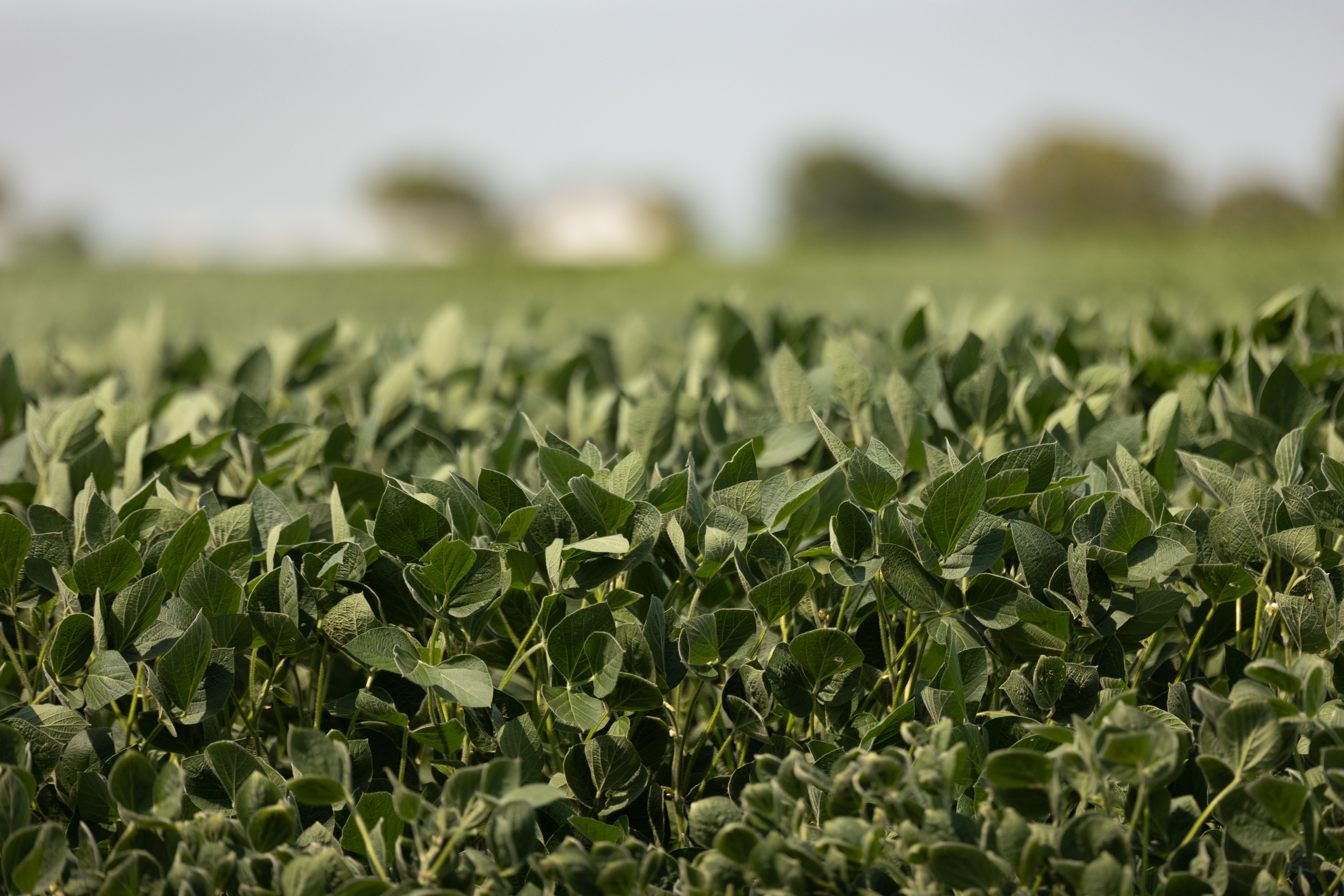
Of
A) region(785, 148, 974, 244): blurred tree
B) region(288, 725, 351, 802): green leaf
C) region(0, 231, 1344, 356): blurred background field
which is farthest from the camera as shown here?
region(785, 148, 974, 244): blurred tree

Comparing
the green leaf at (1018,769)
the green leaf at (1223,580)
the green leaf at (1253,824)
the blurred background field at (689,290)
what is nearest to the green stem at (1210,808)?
the green leaf at (1253,824)

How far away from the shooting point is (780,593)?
138 centimetres

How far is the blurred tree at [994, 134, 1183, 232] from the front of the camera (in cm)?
6256

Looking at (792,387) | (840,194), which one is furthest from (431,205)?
(792,387)

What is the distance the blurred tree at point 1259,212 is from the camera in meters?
18.0

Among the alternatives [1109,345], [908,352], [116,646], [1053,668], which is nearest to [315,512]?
→ [116,646]

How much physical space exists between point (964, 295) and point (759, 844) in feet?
27.0

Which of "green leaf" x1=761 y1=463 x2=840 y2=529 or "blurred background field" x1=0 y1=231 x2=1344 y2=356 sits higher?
"blurred background field" x1=0 y1=231 x2=1344 y2=356

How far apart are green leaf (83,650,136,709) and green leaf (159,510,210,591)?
12 centimetres

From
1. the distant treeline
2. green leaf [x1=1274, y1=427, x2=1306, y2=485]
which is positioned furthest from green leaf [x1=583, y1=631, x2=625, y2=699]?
the distant treeline

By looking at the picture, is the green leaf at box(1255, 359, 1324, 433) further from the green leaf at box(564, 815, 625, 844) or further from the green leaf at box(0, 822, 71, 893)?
the green leaf at box(0, 822, 71, 893)

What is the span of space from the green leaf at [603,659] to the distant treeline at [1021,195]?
4809 cm

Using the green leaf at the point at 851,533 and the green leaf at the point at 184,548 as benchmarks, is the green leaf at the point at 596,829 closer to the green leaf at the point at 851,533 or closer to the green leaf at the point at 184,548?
the green leaf at the point at 851,533

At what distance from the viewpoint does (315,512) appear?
5.66ft
